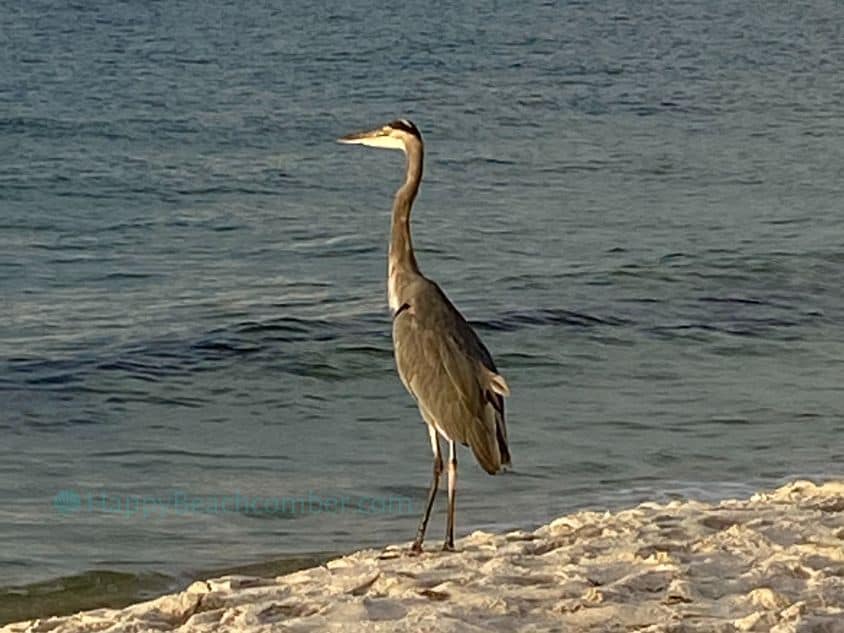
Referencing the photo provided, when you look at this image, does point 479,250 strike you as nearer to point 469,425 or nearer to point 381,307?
point 381,307

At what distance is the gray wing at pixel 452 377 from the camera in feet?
23.3

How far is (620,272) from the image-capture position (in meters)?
15.8

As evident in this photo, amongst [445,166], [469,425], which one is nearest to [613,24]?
[445,166]

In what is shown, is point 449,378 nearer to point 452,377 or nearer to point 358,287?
point 452,377

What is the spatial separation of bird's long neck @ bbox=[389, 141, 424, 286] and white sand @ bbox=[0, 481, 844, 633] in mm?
1205

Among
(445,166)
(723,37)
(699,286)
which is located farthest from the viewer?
(723,37)

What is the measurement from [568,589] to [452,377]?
55.2 inches

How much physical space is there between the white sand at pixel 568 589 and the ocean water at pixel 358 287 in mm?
1494

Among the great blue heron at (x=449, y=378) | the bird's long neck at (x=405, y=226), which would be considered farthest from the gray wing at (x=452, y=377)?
the bird's long neck at (x=405, y=226)

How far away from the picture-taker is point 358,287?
1495 cm

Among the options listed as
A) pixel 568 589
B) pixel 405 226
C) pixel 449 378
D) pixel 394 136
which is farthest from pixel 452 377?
pixel 394 136

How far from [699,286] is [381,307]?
2.92 meters

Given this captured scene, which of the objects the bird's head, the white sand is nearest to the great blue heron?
the white sand

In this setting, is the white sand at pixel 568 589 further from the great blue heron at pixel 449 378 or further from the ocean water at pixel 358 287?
the ocean water at pixel 358 287
